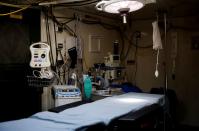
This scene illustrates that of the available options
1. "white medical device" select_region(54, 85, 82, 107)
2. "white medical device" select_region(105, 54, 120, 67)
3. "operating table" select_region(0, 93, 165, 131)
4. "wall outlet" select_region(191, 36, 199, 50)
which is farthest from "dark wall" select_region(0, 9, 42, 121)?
"wall outlet" select_region(191, 36, 199, 50)

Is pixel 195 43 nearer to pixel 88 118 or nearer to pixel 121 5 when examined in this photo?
pixel 121 5

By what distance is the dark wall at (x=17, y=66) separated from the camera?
129 inches

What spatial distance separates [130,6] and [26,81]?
184 centimetres

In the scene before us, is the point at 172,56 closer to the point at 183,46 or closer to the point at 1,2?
the point at 183,46

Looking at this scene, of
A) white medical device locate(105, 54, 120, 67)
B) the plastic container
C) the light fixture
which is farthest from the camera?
white medical device locate(105, 54, 120, 67)

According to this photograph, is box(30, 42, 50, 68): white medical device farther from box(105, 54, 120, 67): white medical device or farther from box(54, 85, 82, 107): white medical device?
box(105, 54, 120, 67): white medical device

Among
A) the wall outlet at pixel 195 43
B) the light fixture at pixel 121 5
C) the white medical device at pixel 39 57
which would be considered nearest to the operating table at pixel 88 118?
the white medical device at pixel 39 57

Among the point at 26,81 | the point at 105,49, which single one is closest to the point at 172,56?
the point at 105,49

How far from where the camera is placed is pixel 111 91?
4109 mm

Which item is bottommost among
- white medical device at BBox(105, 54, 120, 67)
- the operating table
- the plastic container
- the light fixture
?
the operating table

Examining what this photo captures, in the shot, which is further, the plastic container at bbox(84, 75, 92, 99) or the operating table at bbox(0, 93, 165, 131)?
the plastic container at bbox(84, 75, 92, 99)

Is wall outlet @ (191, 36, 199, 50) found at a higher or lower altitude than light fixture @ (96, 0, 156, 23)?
lower

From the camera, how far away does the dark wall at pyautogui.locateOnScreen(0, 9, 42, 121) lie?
3275 millimetres

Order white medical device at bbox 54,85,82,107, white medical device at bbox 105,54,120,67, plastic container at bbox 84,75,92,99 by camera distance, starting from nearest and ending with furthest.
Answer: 1. white medical device at bbox 54,85,82,107
2. plastic container at bbox 84,75,92,99
3. white medical device at bbox 105,54,120,67
